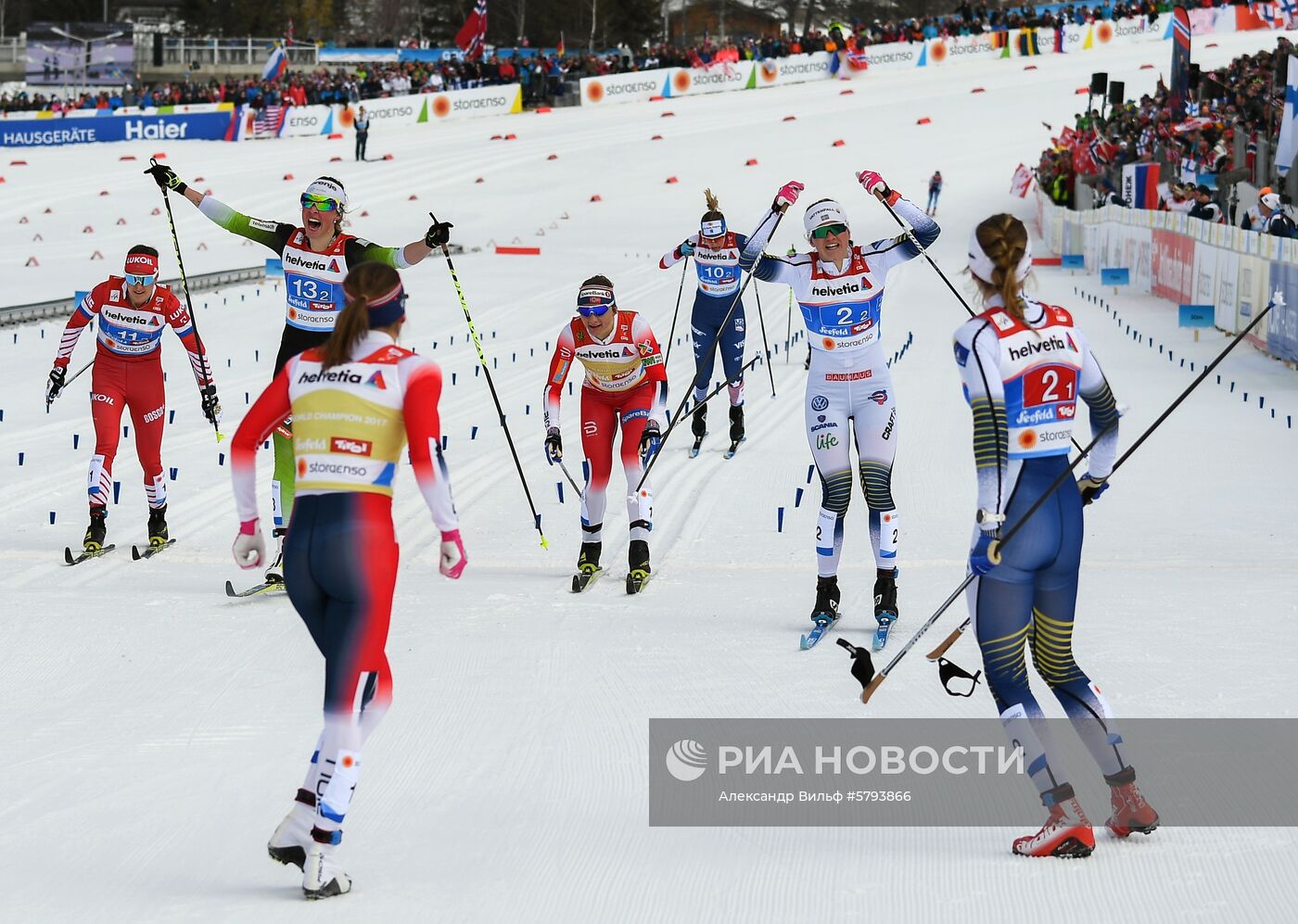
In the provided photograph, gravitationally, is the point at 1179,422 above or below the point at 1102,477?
below

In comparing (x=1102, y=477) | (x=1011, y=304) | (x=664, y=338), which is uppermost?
(x=1011, y=304)

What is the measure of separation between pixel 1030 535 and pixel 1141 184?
24710 mm

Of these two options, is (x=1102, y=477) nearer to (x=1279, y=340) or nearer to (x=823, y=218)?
(x=823, y=218)

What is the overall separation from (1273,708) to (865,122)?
151ft

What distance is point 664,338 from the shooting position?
21719mm

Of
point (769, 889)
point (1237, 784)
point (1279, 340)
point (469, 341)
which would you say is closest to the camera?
point (769, 889)

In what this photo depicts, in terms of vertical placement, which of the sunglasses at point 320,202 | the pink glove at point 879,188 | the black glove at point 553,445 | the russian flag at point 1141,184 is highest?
the pink glove at point 879,188

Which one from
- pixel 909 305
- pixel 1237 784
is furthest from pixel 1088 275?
pixel 1237 784

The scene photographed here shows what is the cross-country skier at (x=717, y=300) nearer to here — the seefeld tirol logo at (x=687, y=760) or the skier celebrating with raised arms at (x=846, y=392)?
the skier celebrating with raised arms at (x=846, y=392)

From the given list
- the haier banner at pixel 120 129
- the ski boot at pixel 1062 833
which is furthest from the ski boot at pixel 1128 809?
the haier banner at pixel 120 129

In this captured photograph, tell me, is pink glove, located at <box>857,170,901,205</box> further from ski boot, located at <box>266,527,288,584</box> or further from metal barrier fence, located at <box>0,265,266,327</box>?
metal barrier fence, located at <box>0,265,266,327</box>

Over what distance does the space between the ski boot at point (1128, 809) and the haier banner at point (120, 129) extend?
45.9 m

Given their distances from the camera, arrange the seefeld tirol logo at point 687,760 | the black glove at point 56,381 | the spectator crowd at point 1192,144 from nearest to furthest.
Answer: the seefeld tirol logo at point 687,760, the black glove at point 56,381, the spectator crowd at point 1192,144

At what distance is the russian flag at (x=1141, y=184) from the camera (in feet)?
90.4
